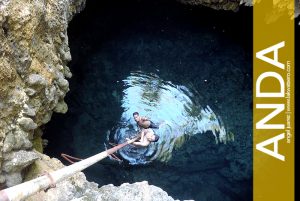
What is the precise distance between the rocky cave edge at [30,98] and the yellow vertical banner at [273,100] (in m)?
4.46

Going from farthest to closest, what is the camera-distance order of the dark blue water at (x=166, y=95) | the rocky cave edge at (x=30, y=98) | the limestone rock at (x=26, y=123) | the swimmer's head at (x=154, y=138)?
the dark blue water at (x=166, y=95), the swimmer's head at (x=154, y=138), the limestone rock at (x=26, y=123), the rocky cave edge at (x=30, y=98)

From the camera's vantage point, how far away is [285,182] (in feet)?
32.2

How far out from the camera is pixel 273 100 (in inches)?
442

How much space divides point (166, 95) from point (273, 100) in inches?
121

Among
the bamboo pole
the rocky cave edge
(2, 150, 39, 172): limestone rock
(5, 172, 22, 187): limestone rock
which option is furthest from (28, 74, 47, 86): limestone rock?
the bamboo pole

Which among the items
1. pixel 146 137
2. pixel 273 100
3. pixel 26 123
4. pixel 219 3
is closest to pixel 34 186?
pixel 26 123

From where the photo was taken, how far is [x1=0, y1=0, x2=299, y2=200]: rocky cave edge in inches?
248

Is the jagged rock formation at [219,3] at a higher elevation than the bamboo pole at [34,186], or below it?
higher

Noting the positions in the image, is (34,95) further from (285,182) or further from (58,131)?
(285,182)

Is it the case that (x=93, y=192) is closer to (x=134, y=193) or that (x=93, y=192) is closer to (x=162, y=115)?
(x=134, y=193)

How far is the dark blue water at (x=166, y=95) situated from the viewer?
9.58 metres

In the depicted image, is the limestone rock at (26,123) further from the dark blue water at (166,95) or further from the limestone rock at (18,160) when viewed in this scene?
the dark blue water at (166,95)

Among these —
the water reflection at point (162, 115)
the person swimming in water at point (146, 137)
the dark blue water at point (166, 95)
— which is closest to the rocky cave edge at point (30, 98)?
the dark blue water at point (166, 95)

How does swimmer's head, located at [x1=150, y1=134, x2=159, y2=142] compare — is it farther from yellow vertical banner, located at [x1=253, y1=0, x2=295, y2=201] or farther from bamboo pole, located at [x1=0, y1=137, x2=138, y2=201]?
bamboo pole, located at [x1=0, y1=137, x2=138, y2=201]
